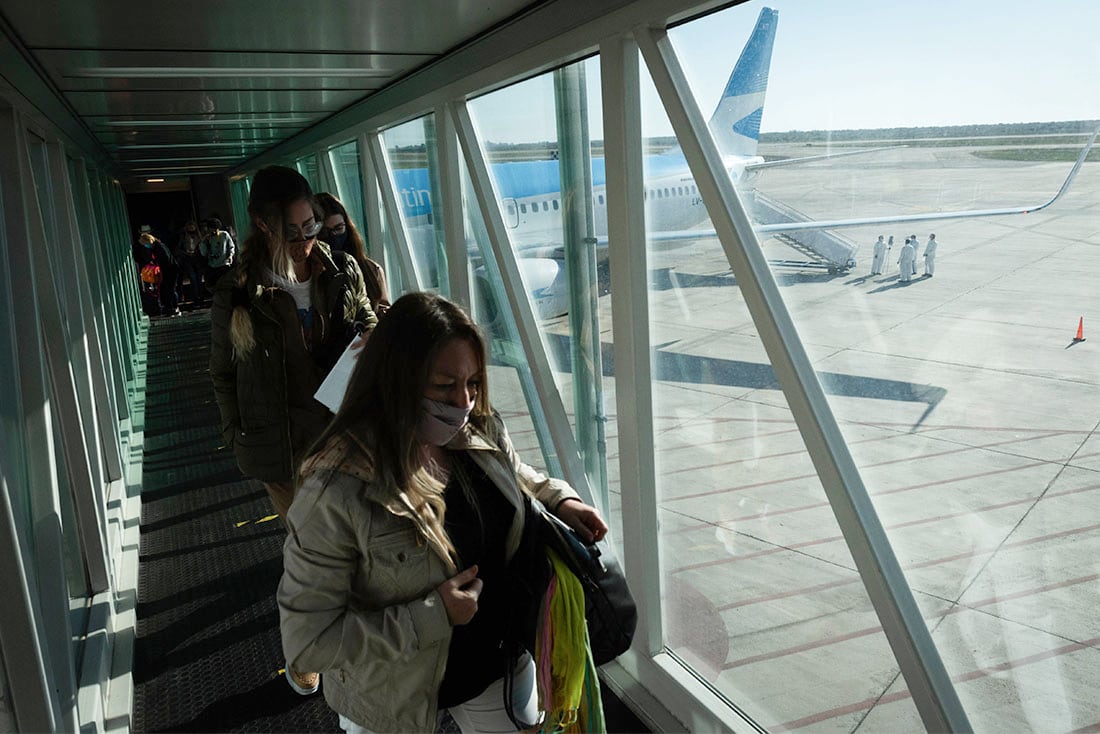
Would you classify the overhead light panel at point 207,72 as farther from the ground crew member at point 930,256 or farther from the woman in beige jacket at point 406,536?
the ground crew member at point 930,256

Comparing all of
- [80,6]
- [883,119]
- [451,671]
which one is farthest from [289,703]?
[883,119]

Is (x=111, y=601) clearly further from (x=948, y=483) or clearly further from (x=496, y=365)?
(x=948, y=483)

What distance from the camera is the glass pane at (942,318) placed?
1698 mm

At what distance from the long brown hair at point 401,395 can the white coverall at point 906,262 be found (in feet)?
3.48

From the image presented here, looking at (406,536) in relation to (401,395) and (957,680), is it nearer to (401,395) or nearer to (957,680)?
(401,395)

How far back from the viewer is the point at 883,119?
2.04 metres

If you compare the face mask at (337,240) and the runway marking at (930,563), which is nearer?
the runway marking at (930,563)

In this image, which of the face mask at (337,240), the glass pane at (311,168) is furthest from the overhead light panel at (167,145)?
the face mask at (337,240)

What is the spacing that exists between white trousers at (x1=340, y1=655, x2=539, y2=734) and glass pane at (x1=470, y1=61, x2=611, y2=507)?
1.53m

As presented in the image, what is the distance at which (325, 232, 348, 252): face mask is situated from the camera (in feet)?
14.3

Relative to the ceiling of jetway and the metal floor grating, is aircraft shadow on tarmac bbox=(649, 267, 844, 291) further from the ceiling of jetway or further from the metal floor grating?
the metal floor grating

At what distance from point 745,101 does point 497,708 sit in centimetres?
179

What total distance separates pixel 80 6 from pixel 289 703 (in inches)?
103

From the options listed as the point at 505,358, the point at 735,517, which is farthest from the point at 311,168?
the point at 735,517
